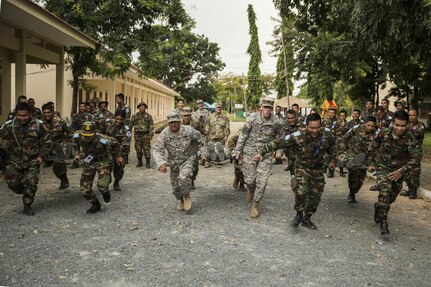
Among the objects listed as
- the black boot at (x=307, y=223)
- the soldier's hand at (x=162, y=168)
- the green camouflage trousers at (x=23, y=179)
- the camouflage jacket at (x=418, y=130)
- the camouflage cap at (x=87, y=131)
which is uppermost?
the camouflage jacket at (x=418, y=130)

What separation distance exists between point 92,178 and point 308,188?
3.34 m

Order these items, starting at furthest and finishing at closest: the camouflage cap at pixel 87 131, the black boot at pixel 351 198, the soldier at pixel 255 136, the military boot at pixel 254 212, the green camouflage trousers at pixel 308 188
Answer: the black boot at pixel 351 198 → the soldier at pixel 255 136 → the camouflage cap at pixel 87 131 → the military boot at pixel 254 212 → the green camouflage trousers at pixel 308 188

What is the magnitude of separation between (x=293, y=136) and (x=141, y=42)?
10.2 meters

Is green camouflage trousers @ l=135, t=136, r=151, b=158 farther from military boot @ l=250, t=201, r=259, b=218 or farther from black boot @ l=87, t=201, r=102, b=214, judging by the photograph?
military boot @ l=250, t=201, r=259, b=218

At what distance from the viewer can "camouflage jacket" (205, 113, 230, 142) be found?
1143 centimetres

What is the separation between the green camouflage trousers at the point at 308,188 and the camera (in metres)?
5.80

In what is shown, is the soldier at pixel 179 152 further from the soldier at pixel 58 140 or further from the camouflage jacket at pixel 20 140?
the soldier at pixel 58 140

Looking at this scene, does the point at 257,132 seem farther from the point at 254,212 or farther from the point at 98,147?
the point at 98,147

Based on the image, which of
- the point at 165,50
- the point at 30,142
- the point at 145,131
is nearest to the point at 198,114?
the point at 145,131

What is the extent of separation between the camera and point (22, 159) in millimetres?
6418

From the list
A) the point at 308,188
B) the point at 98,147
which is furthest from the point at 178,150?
the point at 308,188

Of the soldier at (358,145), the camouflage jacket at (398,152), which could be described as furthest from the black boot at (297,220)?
the soldier at (358,145)

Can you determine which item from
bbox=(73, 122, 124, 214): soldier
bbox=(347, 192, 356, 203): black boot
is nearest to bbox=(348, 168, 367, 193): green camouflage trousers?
bbox=(347, 192, 356, 203): black boot

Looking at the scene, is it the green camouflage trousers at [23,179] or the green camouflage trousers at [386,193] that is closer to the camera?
the green camouflage trousers at [386,193]
